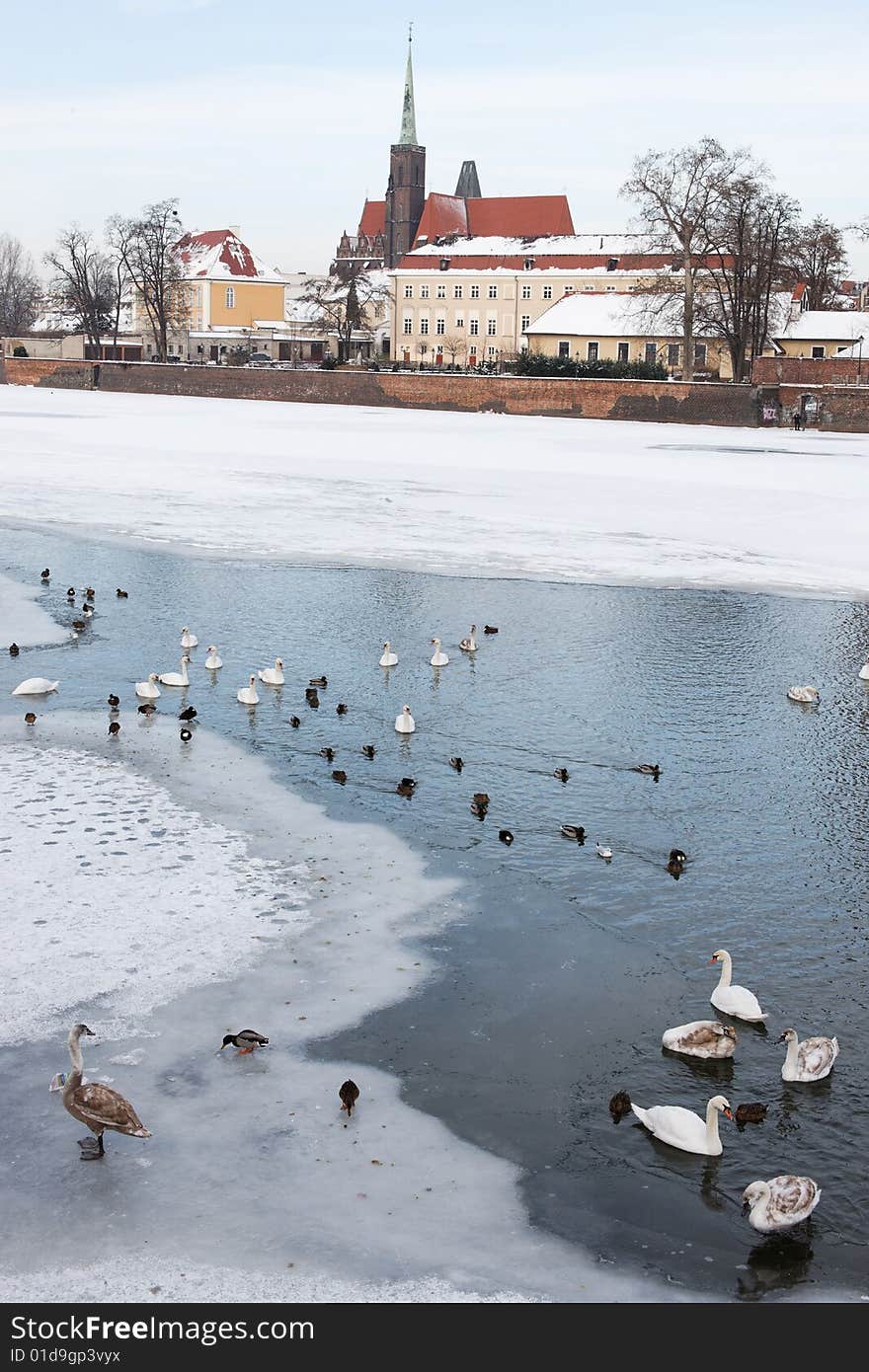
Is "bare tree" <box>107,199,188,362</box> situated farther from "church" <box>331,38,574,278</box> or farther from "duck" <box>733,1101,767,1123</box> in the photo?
"duck" <box>733,1101,767,1123</box>

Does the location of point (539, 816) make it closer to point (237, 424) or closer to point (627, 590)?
point (627, 590)

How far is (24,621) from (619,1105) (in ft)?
43.7

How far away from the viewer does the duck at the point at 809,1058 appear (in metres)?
8.01

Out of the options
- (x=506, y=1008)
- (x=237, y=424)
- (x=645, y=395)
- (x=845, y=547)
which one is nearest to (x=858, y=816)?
(x=506, y=1008)

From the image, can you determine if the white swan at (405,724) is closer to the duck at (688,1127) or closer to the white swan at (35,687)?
the white swan at (35,687)

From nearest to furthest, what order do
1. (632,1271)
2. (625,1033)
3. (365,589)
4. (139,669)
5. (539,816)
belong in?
1. (632,1271)
2. (625,1033)
3. (539,816)
4. (139,669)
5. (365,589)

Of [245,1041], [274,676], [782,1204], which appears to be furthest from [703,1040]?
[274,676]

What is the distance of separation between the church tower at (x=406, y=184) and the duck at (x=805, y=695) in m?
118

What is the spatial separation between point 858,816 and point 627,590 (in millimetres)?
10155

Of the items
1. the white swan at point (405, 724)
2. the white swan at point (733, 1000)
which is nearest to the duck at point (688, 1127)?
the white swan at point (733, 1000)

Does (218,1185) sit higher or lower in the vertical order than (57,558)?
lower

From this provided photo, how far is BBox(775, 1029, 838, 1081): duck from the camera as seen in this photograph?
26.3ft

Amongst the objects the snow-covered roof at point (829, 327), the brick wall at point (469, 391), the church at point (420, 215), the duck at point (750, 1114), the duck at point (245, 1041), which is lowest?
the duck at point (750, 1114)

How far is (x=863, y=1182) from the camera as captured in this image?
7.18 metres
